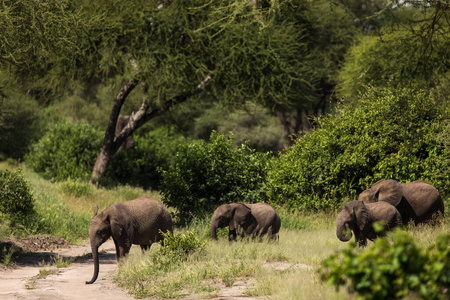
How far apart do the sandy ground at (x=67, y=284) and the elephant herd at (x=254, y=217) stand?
1.49 feet

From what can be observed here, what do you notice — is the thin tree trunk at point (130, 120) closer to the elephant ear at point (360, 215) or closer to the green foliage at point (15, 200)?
the green foliage at point (15, 200)

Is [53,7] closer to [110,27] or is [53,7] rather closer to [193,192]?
[193,192]

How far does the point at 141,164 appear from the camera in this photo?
2802 centimetres

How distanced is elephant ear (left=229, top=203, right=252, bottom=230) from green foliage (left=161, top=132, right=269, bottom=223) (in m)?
4.44

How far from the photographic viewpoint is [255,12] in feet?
36.9

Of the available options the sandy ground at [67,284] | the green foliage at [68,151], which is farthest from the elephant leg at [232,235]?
the green foliage at [68,151]

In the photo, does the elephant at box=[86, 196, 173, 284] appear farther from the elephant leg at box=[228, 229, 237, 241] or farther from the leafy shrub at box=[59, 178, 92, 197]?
the leafy shrub at box=[59, 178, 92, 197]

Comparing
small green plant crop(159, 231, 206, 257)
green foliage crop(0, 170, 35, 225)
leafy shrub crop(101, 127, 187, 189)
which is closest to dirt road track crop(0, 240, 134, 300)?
small green plant crop(159, 231, 206, 257)

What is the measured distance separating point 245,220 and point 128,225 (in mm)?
2510

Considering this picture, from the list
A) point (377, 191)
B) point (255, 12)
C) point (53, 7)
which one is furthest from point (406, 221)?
point (53, 7)

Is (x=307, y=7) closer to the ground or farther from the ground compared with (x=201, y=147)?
farther from the ground

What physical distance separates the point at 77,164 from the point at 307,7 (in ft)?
43.8

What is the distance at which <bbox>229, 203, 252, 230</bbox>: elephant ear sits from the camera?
11787 mm

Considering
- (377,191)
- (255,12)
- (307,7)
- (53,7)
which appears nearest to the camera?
(255,12)
